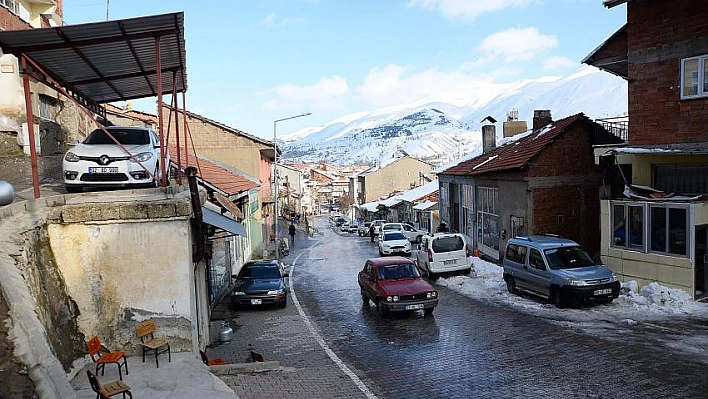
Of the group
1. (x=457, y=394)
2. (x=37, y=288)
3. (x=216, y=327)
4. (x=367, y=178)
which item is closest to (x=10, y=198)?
(x=37, y=288)

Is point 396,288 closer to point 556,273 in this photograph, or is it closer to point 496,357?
point 556,273

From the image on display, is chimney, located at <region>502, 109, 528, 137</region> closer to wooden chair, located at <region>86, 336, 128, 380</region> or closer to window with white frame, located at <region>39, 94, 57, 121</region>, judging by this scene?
window with white frame, located at <region>39, 94, 57, 121</region>

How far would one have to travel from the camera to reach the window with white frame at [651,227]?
15.5 metres

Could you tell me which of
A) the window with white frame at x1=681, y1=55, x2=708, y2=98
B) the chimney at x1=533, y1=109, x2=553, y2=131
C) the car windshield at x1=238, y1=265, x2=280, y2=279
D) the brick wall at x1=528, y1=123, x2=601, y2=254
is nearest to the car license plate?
the car windshield at x1=238, y1=265, x2=280, y2=279

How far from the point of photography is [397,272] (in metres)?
16.8

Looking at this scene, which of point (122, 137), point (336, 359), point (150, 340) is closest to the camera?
point (150, 340)

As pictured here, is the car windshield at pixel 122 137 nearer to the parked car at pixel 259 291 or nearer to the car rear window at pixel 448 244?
the parked car at pixel 259 291

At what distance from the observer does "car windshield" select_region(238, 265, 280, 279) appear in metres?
19.3

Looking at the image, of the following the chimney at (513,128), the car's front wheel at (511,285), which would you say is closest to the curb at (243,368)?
the car's front wheel at (511,285)

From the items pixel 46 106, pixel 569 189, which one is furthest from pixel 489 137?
pixel 46 106

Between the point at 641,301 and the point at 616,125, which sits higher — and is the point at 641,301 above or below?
below

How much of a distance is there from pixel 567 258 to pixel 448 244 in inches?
263

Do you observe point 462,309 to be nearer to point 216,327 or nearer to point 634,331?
point 634,331

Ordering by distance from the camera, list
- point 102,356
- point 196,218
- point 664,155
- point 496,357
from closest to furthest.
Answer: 1. point 102,356
2. point 196,218
3. point 496,357
4. point 664,155
